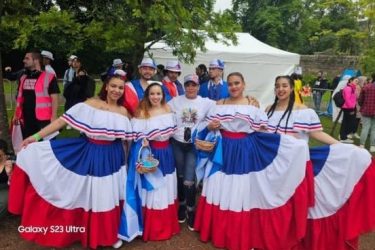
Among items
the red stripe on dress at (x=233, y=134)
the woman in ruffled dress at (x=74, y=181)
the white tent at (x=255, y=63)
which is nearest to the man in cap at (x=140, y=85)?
the woman in ruffled dress at (x=74, y=181)

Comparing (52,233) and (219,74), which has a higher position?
(219,74)

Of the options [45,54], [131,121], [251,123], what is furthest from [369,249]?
[45,54]

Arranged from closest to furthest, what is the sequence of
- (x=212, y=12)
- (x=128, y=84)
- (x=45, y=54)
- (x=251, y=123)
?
(x=251, y=123)
(x=212, y=12)
(x=128, y=84)
(x=45, y=54)

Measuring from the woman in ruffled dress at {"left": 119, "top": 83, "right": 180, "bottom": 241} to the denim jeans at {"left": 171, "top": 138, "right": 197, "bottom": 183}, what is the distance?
0.15 m

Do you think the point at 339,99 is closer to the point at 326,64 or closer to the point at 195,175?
the point at 195,175

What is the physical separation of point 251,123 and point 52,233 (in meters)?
2.23

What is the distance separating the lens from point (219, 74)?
6.45 meters

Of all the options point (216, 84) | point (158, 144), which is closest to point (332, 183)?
point (158, 144)

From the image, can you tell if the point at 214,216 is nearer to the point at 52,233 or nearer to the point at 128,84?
the point at 52,233

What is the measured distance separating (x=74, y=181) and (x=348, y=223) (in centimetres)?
266

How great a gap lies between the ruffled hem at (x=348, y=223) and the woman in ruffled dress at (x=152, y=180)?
4.80 feet

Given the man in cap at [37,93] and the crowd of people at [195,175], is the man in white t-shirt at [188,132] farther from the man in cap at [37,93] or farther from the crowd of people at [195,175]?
the man in cap at [37,93]

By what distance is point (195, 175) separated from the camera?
452 cm

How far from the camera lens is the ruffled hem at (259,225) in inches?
150
